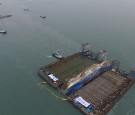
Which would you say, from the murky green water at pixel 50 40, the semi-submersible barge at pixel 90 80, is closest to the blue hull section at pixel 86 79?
the semi-submersible barge at pixel 90 80

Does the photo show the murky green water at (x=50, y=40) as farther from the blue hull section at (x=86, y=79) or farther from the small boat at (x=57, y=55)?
the blue hull section at (x=86, y=79)

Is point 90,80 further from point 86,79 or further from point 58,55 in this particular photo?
point 58,55

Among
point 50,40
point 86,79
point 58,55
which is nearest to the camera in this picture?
A: point 86,79

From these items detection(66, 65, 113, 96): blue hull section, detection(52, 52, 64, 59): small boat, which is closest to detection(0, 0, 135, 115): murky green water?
detection(52, 52, 64, 59): small boat

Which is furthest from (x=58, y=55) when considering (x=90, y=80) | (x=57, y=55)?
(x=90, y=80)

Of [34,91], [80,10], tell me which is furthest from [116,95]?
[80,10]

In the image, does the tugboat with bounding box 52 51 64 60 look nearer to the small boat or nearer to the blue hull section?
the small boat
